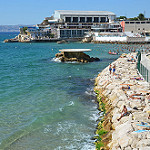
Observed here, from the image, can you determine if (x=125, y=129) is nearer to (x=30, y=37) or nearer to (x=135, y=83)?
(x=135, y=83)

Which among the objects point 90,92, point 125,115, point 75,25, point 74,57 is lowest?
point 90,92

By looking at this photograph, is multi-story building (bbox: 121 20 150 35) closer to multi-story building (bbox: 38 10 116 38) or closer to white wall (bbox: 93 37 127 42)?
multi-story building (bbox: 38 10 116 38)

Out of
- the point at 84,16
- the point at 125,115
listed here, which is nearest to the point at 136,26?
the point at 84,16

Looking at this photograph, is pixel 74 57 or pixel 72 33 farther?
pixel 72 33

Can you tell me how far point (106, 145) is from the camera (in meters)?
13.0

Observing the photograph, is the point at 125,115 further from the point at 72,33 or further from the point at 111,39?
the point at 72,33

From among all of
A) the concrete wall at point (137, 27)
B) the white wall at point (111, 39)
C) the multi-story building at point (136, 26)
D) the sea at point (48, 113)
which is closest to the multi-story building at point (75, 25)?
the multi-story building at point (136, 26)

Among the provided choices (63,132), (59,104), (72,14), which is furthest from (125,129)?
(72,14)

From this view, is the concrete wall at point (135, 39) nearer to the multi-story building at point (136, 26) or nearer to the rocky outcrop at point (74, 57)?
the multi-story building at point (136, 26)

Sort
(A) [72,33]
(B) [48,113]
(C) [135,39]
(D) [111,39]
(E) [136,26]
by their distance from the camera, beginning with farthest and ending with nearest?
(A) [72,33]
(E) [136,26]
(D) [111,39]
(C) [135,39]
(B) [48,113]

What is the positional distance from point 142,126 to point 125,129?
885 millimetres

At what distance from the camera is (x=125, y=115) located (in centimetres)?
1497

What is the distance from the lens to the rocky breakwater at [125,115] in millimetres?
11625

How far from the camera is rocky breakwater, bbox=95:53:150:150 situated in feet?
38.1
